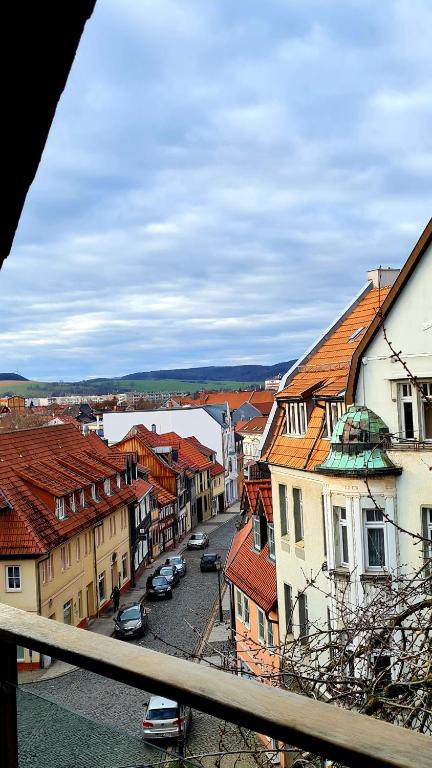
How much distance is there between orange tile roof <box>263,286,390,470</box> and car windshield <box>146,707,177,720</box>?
13.9 m

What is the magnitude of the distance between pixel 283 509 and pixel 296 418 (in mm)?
2461

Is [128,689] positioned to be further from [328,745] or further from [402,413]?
[402,413]

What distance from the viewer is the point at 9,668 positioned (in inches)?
71.7

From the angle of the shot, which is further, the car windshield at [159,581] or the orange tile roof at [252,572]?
the car windshield at [159,581]

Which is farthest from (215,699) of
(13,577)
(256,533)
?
(13,577)

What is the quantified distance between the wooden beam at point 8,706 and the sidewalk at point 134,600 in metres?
A: 0.03

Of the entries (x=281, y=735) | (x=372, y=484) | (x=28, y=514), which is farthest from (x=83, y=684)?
(x=28, y=514)

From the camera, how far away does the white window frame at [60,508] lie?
91.8ft

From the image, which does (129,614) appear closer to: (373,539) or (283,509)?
(283,509)

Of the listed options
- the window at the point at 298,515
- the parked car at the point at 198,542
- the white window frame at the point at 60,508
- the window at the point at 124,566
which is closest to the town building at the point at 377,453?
the window at the point at 298,515

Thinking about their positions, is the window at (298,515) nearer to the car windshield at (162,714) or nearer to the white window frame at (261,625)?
the white window frame at (261,625)

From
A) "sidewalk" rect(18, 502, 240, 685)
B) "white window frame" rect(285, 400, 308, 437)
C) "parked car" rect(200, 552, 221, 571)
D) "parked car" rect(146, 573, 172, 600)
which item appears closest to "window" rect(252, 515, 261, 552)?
"sidewalk" rect(18, 502, 240, 685)

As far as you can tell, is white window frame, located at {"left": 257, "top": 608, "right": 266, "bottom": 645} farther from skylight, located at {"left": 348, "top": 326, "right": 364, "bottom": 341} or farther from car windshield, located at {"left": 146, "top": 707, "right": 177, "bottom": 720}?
car windshield, located at {"left": 146, "top": 707, "right": 177, "bottom": 720}

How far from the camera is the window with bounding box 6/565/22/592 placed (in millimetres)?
24750
